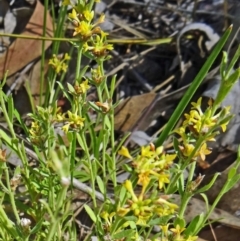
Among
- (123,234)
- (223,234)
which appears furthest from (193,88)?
(223,234)

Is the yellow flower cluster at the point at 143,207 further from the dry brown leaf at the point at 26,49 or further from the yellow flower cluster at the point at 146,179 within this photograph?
the dry brown leaf at the point at 26,49

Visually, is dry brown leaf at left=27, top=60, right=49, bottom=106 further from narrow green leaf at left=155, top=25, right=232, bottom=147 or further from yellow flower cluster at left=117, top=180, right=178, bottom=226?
yellow flower cluster at left=117, top=180, right=178, bottom=226

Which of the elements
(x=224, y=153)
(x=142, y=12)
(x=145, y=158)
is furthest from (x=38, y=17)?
(x=145, y=158)

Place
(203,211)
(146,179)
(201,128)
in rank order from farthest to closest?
(203,211) < (201,128) < (146,179)

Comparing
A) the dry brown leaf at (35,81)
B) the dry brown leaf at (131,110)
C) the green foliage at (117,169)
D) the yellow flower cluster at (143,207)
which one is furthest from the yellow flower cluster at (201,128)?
the dry brown leaf at (35,81)

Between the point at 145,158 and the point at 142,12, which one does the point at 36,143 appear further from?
the point at 142,12

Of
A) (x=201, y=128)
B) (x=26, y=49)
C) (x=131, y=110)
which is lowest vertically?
(x=131, y=110)

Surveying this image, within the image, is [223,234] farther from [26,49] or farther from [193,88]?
[26,49]

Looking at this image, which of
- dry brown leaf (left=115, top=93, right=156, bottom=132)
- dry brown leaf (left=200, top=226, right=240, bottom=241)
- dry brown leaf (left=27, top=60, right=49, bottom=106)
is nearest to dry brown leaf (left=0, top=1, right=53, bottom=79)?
dry brown leaf (left=27, top=60, right=49, bottom=106)
